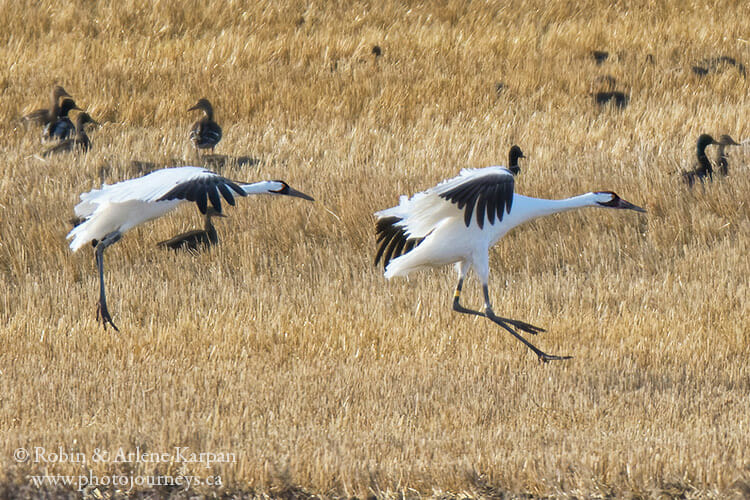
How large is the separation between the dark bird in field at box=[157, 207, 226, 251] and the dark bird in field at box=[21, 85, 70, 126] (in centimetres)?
410

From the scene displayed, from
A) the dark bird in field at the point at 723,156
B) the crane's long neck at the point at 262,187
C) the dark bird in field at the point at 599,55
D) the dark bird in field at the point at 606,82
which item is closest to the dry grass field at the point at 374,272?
the dark bird in field at the point at 606,82

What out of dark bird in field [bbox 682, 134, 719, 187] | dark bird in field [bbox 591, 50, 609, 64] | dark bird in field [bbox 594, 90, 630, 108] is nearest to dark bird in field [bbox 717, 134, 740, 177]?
dark bird in field [bbox 682, 134, 719, 187]

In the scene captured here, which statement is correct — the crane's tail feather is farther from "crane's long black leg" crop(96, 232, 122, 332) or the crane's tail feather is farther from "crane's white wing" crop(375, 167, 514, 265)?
"crane's long black leg" crop(96, 232, 122, 332)

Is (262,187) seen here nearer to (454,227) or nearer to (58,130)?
(454,227)

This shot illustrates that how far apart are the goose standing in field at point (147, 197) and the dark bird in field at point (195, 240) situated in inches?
42.2

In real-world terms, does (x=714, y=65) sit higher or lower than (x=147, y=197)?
higher

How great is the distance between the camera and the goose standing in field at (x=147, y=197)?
5.57 meters

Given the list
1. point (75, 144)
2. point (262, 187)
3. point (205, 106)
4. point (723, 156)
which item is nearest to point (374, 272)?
point (262, 187)

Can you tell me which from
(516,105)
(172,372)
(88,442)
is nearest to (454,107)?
(516,105)

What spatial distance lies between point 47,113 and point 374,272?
5.71m

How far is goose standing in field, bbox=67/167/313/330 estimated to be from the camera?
5.57m

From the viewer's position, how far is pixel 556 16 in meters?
16.9

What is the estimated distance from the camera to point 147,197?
5773mm

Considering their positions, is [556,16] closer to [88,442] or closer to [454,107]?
[454,107]
